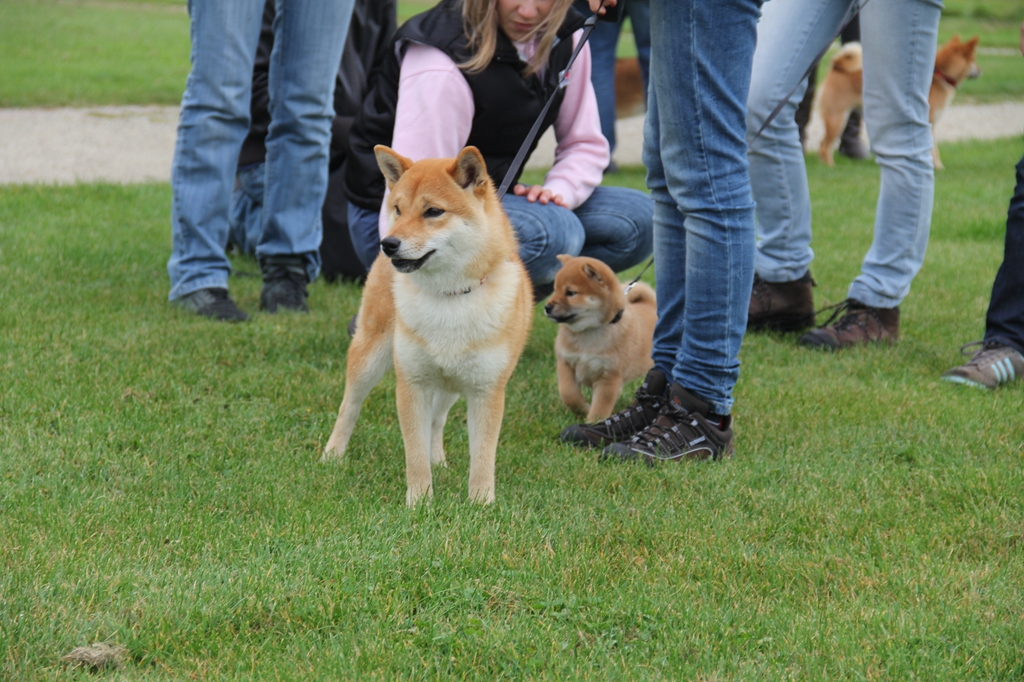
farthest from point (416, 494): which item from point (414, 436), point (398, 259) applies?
point (398, 259)

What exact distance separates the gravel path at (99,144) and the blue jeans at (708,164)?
5736 mm

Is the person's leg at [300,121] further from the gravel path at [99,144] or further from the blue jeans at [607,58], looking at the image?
the blue jeans at [607,58]

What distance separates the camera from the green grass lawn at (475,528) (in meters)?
2.11

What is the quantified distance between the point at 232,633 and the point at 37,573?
20.4 inches

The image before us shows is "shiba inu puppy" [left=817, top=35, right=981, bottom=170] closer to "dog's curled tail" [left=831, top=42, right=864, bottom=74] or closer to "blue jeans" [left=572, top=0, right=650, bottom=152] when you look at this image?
"dog's curled tail" [left=831, top=42, right=864, bottom=74]

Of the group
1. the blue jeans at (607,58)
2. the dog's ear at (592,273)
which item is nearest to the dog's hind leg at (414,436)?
the dog's ear at (592,273)

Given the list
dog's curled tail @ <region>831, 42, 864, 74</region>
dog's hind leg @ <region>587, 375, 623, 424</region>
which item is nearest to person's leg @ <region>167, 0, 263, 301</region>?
dog's hind leg @ <region>587, 375, 623, 424</region>

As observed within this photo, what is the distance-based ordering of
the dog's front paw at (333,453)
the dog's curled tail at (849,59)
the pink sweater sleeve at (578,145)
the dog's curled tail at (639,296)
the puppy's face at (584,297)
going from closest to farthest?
1. the dog's front paw at (333,453)
2. the puppy's face at (584,297)
3. the pink sweater sleeve at (578,145)
4. the dog's curled tail at (639,296)
5. the dog's curled tail at (849,59)

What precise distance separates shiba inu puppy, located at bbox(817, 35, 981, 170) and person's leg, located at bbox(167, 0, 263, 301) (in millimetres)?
6944

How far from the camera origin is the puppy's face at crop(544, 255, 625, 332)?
392 centimetres

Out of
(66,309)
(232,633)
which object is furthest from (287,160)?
(232,633)

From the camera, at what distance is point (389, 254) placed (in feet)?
8.87

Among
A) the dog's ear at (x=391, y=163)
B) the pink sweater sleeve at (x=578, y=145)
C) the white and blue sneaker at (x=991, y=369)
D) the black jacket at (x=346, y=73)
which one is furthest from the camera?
the black jacket at (x=346, y=73)

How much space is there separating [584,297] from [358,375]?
42.1 inches
